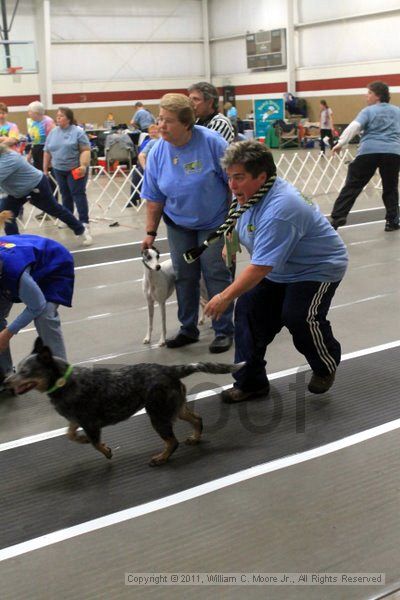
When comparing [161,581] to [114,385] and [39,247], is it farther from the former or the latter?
[39,247]

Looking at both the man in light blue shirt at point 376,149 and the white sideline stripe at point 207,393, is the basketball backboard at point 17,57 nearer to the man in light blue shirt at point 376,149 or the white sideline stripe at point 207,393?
the man in light blue shirt at point 376,149

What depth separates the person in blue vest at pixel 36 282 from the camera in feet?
10.3

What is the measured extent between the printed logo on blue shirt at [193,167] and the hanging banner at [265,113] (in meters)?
18.4

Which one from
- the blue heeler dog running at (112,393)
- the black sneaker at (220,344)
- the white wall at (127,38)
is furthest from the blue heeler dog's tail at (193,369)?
the white wall at (127,38)

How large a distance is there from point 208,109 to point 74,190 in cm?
379

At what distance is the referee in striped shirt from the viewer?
4.55 meters

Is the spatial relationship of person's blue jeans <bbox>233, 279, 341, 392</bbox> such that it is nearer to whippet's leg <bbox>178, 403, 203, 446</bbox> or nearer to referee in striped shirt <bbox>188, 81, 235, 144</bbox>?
whippet's leg <bbox>178, 403, 203, 446</bbox>

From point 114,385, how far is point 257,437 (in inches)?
29.7

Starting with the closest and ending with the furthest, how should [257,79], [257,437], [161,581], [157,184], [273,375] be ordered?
[161,581], [257,437], [273,375], [157,184], [257,79]

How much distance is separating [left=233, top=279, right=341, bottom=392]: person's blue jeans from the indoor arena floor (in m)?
0.18

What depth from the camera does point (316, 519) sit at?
249cm

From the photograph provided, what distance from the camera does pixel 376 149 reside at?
726cm

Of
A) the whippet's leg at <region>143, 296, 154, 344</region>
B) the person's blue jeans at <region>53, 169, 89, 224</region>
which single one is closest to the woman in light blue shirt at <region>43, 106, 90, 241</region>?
the person's blue jeans at <region>53, 169, 89, 224</region>

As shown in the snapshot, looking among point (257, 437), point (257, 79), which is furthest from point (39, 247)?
point (257, 79)
